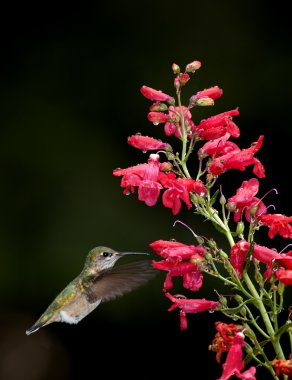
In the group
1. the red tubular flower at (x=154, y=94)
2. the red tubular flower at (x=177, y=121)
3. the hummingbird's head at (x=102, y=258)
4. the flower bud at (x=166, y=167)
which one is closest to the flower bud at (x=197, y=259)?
the flower bud at (x=166, y=167)

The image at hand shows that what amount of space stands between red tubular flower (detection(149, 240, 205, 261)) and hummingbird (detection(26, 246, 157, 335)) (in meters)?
0.56

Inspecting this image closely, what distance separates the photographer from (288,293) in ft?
13.0

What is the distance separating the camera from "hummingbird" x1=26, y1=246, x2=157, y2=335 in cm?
237

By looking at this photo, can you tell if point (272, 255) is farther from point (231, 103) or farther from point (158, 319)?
point (231, 103)

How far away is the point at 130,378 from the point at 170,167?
262 centimetres

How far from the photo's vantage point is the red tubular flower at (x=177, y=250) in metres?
1.67

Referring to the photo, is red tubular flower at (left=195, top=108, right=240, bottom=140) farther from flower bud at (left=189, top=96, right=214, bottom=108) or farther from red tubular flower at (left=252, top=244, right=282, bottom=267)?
red tubular flower at (left=252, top=244, right=282, bottom=267)

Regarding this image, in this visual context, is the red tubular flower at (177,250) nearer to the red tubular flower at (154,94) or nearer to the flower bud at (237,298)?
the flower bud at (237,298)

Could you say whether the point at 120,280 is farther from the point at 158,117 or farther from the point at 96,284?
the point at 158,117

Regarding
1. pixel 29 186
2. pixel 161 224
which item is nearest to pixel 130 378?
pixel 161 224

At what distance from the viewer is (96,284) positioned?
254cm

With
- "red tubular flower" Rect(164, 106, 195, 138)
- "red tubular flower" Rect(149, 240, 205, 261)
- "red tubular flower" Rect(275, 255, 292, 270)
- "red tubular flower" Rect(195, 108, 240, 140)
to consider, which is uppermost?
"red tubular flower" Rect(164, 106, 195, 138)

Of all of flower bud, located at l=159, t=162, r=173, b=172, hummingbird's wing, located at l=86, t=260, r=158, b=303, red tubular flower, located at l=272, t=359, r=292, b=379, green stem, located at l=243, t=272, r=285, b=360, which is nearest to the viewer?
red tubular flower, located at l=272, t=359, r=292, b=379

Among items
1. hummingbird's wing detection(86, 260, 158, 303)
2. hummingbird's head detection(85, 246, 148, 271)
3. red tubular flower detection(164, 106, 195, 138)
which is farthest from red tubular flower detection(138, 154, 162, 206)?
hummingbird's head detection(85, 246, 148, 271)
